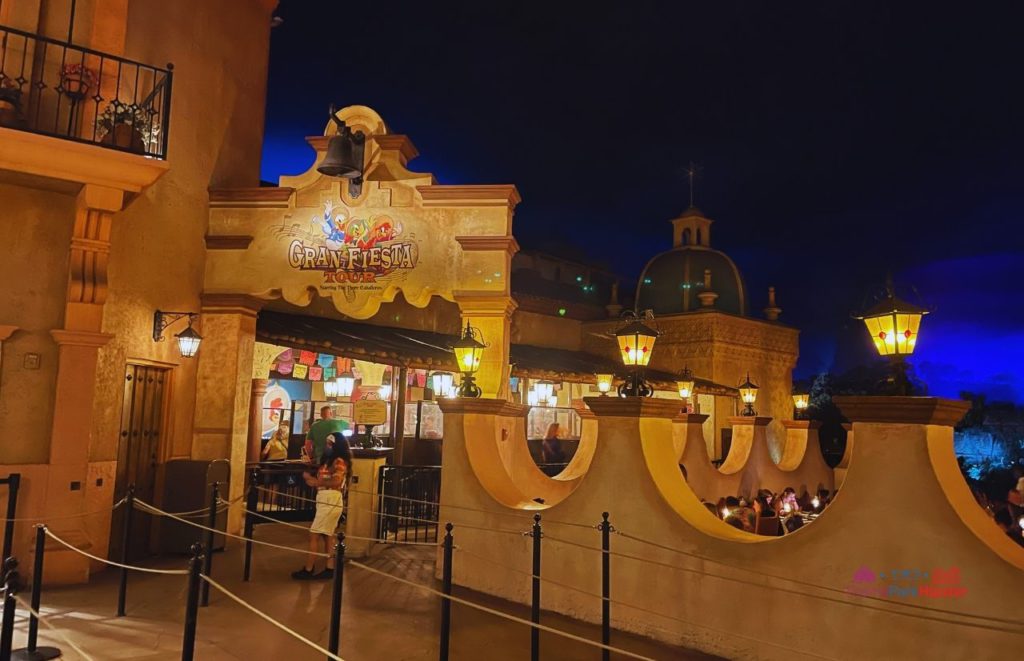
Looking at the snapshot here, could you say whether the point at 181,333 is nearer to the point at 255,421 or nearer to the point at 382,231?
the point at 382,231

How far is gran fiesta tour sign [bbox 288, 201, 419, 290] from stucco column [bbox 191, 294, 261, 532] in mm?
1253

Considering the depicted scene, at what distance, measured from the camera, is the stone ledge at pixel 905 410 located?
5.08 meters

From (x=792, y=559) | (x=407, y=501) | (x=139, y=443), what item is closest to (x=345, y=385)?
(x=407, y=501)

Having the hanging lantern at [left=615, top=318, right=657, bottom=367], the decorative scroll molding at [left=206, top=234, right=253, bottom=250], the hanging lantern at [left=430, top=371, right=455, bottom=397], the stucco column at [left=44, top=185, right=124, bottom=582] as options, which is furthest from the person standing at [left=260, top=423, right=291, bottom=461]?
the hanging lantern at [left=615, top=318, right=657, bottom=367]

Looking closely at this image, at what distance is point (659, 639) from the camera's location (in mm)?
6609

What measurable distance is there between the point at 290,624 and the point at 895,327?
6.08 metres

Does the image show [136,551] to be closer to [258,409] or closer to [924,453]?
[258,409]

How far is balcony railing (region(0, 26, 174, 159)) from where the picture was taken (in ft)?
25.8

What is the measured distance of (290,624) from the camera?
6793 mm

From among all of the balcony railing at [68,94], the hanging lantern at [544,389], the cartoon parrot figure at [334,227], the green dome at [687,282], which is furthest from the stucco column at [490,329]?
the green dome at [687,282]

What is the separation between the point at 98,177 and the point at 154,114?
156 cm

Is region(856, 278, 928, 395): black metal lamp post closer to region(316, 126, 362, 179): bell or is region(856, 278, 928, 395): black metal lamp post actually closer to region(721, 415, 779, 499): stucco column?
region(316, 126, 362, 179): bell

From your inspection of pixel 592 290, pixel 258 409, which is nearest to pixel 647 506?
pixel 258 409

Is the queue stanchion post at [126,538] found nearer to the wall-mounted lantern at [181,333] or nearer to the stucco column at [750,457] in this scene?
the wall-mounted lantern at [181,333]
